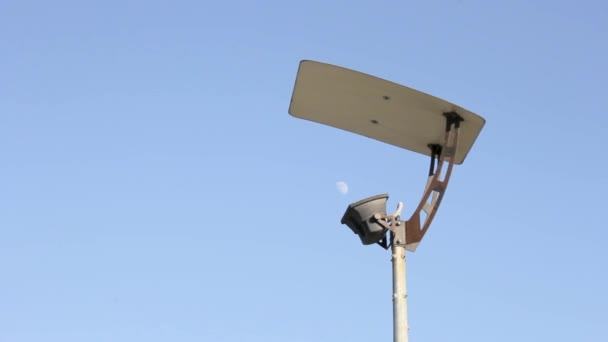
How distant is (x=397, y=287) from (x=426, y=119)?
1.26 metres

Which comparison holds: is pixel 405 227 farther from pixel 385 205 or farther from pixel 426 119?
pixel 426 119

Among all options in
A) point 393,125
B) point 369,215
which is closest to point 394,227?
point 369,215

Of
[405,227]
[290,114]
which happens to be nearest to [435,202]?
[405,227]

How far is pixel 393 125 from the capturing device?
25.3ft

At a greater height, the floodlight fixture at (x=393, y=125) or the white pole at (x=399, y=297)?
the floodlight fixture at (x=393, y=125)

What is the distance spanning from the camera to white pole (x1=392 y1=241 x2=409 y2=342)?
680cm

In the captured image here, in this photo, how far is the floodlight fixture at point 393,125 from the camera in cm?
708

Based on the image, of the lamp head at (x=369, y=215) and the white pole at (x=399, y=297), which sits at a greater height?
the lamp head at (x=369, y=215)

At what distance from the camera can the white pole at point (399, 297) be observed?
6.80 meters

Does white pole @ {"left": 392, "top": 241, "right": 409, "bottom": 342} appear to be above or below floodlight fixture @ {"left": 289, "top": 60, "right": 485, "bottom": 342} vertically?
below

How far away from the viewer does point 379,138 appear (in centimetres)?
796

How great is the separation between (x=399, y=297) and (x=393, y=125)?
4.52ft

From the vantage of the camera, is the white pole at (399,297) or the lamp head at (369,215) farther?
→ the lamp head at (369,215)

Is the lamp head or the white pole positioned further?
the lamp head
